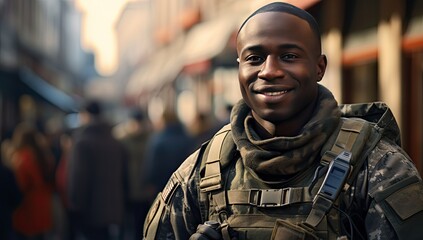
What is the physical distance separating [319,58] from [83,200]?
19.4ft

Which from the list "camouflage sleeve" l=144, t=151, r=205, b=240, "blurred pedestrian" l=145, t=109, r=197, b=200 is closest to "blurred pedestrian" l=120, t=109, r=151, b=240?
"blurred pedestrian" l=145, t=109, r=197, b=200

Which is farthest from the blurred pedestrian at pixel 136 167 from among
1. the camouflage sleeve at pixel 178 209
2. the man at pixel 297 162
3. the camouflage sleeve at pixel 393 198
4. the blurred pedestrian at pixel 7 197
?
the camouflage sleeve at pixel 393 198

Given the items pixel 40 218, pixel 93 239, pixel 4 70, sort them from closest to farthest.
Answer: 1. pixel 93 239
2. pixel 40 218
3. pixel 4 70

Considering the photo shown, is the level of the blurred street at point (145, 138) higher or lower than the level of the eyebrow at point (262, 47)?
lower

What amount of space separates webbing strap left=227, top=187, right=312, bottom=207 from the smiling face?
187 millimetres

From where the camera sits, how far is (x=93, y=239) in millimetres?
8891

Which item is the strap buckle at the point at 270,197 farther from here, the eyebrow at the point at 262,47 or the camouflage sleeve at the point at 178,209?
the eyebrow at the point at 262,47

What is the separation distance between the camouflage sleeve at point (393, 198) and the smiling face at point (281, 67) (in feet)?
0.93

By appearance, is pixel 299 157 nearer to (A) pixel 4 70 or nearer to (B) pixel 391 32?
(B) pixel 391 32

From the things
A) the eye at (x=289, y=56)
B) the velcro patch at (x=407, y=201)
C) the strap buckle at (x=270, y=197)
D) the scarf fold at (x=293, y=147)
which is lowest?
the strap buckle at (x=270, y=197)

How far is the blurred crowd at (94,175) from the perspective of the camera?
862cm

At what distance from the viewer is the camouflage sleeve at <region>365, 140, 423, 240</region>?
263 cm

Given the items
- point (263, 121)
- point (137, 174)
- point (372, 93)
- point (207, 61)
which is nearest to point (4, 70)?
point (207, 61)

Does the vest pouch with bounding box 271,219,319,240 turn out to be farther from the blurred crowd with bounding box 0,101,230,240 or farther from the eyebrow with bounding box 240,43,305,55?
the blurred crowd with bounding box 0,101,230,240
